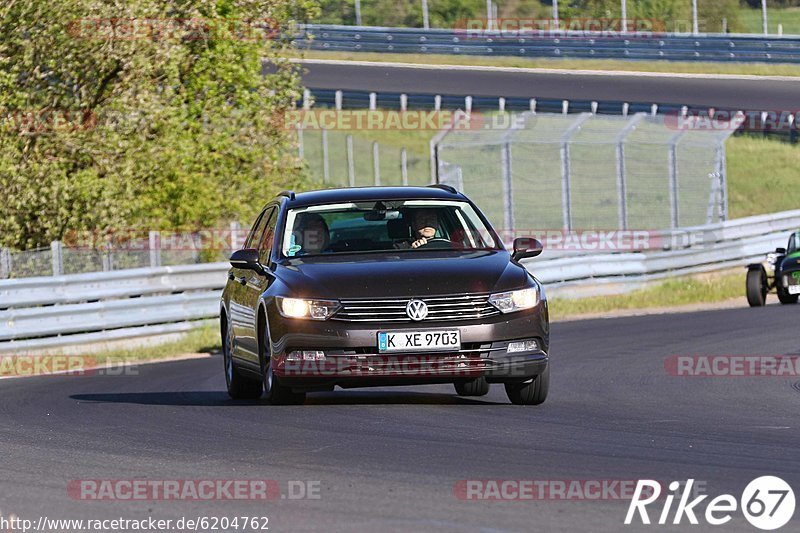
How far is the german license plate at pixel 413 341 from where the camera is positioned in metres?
10.3

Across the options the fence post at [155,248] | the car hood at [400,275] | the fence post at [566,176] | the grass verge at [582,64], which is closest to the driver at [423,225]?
the car hood at [400,275]

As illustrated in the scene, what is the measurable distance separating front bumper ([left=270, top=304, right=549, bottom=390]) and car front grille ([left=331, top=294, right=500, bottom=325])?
0.14 feet

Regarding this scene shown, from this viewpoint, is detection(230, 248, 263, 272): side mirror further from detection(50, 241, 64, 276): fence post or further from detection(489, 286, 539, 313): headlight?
detection(50, 241, 64, 276): fence post

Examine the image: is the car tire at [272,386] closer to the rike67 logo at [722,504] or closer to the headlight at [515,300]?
the headlight at [515,300]

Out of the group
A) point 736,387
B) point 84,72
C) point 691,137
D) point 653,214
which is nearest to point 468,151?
point 653,214

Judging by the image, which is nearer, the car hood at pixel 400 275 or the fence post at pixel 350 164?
A: the car hood at pixel 400 275

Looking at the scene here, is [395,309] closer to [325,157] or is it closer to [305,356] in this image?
[305,356]

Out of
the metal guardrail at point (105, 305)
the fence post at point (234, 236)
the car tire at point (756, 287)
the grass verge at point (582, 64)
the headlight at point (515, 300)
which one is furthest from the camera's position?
the grass verge at point (582, 64)

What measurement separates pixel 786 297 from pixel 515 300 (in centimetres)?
1371

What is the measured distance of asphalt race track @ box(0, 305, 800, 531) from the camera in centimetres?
682

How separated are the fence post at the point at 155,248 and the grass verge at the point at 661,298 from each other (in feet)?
19.9

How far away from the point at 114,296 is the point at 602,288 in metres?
9.09

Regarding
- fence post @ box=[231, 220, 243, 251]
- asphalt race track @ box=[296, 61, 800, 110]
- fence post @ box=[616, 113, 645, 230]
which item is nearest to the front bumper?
fence post @ box=[231, 220, 243, 251]

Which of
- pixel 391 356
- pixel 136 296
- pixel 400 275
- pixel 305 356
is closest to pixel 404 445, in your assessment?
pixel 391 356
